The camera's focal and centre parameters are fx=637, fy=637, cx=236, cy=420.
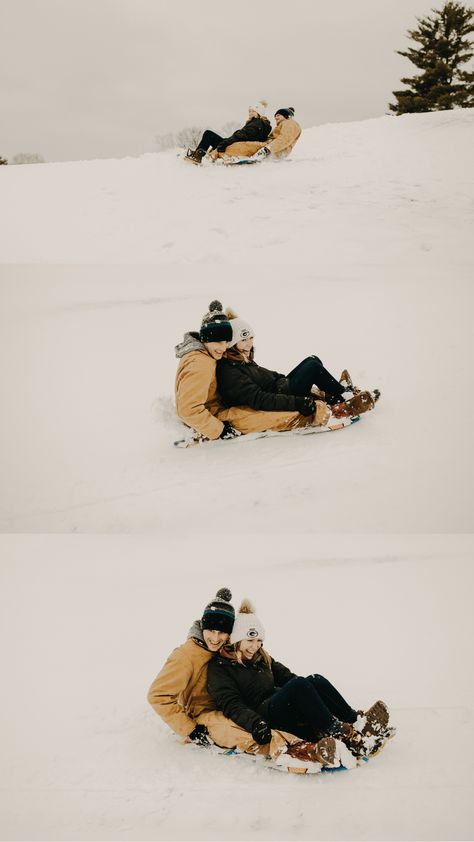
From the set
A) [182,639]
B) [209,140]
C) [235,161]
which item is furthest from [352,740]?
[209,140]

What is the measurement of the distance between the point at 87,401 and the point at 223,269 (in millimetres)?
2132

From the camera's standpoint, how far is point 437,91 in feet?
59.6

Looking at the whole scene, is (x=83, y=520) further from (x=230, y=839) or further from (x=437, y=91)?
(x=437, y=91)

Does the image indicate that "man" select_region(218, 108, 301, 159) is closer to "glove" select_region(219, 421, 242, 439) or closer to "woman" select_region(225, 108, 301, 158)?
"woman" select_region(225, 108, 301, 158)

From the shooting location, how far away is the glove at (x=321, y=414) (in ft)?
15.2

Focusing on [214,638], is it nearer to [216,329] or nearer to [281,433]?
[281,433]

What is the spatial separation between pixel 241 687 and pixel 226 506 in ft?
3.98

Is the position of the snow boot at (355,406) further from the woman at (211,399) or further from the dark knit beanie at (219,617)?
the dark knit beanie at (219,617)

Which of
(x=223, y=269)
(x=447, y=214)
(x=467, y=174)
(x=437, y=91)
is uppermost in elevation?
(x=437, y=91)

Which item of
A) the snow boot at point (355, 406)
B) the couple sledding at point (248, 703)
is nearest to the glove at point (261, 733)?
the couple sledding at point (248, 703)

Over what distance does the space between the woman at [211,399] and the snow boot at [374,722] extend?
2008mm

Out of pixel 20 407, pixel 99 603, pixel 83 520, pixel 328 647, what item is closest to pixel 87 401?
pixel 20 407

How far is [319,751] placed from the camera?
123 inches

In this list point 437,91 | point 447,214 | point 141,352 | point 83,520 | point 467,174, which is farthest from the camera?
point 437,91
